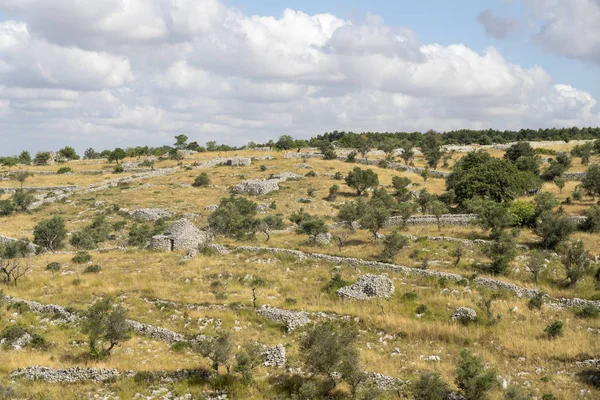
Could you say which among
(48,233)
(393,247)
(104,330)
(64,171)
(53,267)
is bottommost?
(53,267)

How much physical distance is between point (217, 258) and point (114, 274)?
7.26 meters

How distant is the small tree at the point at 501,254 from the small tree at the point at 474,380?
13757 millimetres

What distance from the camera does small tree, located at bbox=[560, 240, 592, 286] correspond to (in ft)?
83.5

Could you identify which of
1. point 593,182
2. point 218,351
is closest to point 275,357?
point 218,351

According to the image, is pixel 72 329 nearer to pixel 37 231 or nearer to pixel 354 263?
pixel 354 263

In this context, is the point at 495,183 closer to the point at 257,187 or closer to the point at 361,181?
the point at 361,181

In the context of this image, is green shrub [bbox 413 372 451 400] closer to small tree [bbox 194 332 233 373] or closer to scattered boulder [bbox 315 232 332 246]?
small tree [bbox 194 332 233 373]

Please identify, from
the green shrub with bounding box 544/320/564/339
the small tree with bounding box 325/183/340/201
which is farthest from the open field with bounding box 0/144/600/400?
the small tree with bounding box 325/183/340/201

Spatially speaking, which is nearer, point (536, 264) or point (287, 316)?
point (287, 316)

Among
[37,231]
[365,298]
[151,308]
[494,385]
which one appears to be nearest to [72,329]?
[151,308]

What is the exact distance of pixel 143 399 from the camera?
16.4 m

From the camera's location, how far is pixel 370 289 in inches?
1033

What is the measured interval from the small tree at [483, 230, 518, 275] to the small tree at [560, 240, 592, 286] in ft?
9.64

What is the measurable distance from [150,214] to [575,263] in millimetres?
47200
